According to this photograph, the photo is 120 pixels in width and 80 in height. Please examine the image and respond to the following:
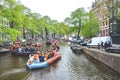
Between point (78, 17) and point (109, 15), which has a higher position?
point (78, 17)

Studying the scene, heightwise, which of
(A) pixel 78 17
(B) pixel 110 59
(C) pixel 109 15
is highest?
(A) pixel 78 17

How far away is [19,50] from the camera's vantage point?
4603 centimetres

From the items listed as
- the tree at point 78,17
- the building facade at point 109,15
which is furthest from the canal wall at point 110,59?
the tree at point 78,17

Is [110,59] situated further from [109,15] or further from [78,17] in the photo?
[78,17]

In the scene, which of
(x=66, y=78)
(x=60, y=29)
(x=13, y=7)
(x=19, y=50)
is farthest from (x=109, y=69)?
(x=60, y=29)

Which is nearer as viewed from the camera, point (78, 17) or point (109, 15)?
point (109, 15)

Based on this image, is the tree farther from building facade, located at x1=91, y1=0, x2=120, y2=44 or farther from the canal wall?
the canal wall

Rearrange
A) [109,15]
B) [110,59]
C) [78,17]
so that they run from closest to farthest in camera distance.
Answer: [110,59]
[109,15]
[78,17]

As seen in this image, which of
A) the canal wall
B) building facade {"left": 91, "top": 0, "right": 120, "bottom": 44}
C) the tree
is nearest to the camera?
the canal wall

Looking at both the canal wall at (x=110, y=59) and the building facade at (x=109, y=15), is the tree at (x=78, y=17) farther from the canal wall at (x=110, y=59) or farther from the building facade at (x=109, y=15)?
the canal wall at (x=110, y=59)

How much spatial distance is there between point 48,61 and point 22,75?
6.97 m

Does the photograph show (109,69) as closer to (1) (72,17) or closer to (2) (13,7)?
(2) (13,7)

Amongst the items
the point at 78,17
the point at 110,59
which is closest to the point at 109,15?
the point at 110,59

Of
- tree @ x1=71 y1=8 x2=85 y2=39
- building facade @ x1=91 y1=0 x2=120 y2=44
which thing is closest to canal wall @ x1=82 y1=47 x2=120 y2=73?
building facade @ x1=91 y1=0 x2=120 y2=44
